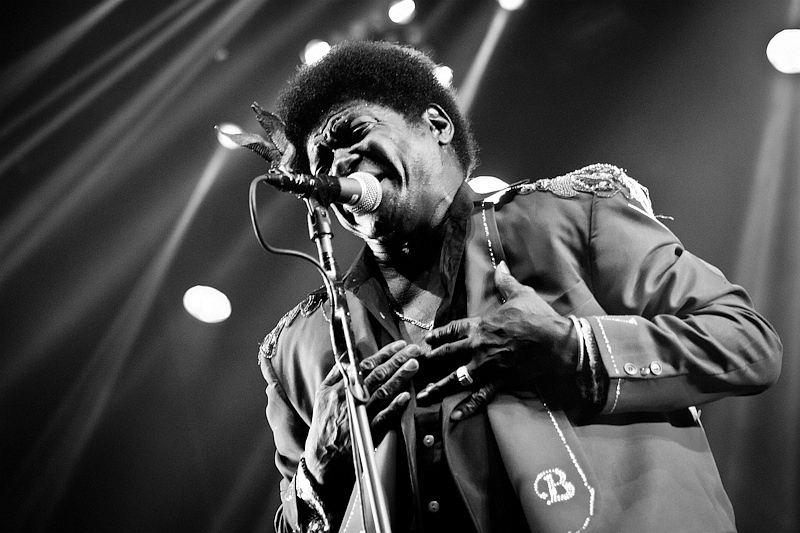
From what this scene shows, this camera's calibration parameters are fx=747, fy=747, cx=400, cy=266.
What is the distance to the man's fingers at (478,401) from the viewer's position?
78.5 inches

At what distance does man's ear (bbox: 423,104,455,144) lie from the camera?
291 cm

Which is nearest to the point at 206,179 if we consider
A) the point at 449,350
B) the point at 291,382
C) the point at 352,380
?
the point at 291,382

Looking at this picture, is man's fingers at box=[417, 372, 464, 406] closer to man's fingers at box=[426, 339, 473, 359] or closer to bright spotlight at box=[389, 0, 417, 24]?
man's fingers at box=[426, 339, 473, 359]

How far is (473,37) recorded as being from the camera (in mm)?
4406

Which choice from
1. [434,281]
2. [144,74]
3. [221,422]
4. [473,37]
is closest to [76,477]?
[221,422]

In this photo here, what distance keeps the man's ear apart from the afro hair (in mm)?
32

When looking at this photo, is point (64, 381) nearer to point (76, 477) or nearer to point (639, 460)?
point (76, 477)

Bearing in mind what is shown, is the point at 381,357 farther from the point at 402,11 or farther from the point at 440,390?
the point at 402,11

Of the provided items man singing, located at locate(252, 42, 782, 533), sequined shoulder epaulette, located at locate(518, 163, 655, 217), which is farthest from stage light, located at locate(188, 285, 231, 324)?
sequined shoulder epaulette, located at locate(518, 163, 655, 217)

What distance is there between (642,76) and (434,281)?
89.6 inches

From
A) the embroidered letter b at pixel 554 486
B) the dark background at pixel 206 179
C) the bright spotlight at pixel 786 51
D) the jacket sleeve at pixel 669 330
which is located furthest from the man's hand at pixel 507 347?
the bright spotlight at pixel 786 51

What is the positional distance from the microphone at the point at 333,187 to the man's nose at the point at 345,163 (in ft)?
1.26

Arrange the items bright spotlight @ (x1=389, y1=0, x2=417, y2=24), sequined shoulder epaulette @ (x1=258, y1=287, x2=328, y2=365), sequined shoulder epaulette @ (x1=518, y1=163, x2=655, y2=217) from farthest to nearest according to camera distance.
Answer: bright spotlight @ (x1=389, y1=0, x2=417, y2=24) → sequined shoulder epaulette @ (x1=258, y1=287, x2=328, y2=365) → sequined shoulder epaulette @ (x1=518, y1=163, x2=655, y2=217)

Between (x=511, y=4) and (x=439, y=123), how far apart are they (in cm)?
171
